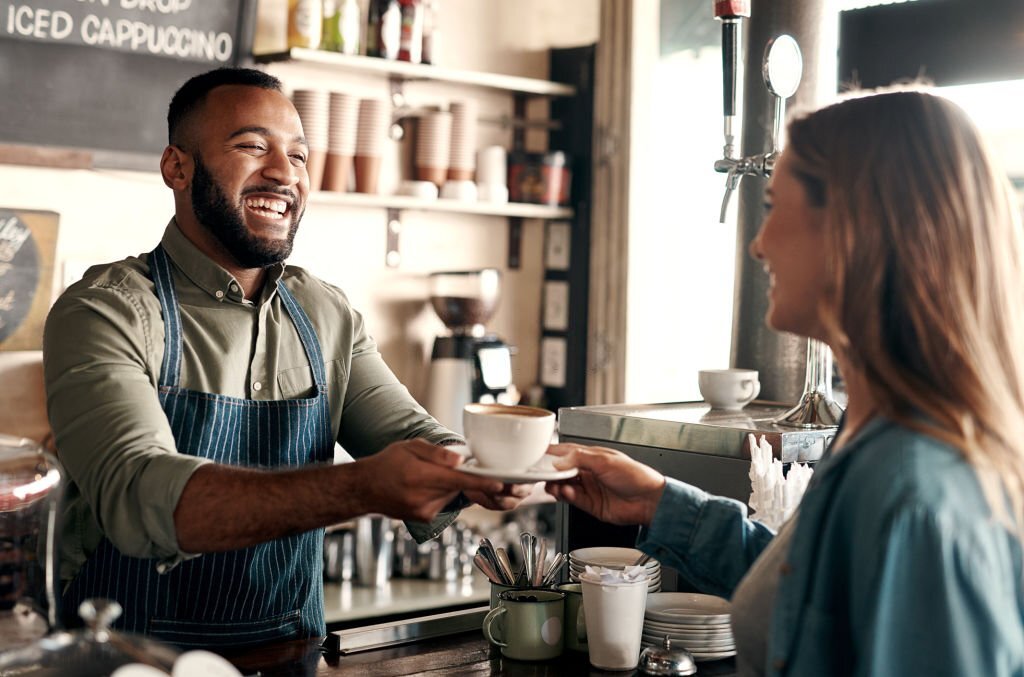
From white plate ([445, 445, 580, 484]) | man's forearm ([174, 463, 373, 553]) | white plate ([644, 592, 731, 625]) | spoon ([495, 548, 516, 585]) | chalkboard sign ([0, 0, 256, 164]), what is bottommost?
white plate ([644, 592, 731, 625])

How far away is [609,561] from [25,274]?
2.49 m

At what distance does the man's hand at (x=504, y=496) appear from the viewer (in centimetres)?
179

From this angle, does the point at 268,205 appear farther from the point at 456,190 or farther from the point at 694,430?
the point at 456,190

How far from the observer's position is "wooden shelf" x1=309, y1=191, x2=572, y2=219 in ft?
13.5

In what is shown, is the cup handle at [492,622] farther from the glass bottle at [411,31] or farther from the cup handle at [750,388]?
the glass bottle at [411,31]

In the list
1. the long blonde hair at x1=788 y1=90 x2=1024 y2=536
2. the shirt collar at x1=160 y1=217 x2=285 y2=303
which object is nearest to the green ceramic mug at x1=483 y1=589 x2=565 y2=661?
the long blonde hair at x1=788 y1=90 x2=1024 y2=536

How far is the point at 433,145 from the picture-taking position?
438 centimetres

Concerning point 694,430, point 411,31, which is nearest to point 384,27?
point 411,31

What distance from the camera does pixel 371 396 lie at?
7.53 feet

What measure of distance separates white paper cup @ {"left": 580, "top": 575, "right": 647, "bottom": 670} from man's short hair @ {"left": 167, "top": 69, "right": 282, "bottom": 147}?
3.90ft

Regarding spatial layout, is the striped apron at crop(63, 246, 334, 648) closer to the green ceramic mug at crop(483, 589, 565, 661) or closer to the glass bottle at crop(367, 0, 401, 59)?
the green ceramic mug at crop(483, 589, 565, 661)

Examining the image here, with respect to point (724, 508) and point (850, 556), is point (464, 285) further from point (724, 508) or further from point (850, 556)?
point (850, 556)

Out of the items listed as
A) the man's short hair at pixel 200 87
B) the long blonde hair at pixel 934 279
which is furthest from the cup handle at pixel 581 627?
the man's short hair at pixel 200 87

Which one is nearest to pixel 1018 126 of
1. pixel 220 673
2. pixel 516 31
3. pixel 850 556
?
pixel 516 31
